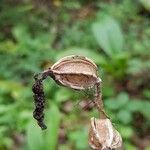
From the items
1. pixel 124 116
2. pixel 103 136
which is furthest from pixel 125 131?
pixel 103 136

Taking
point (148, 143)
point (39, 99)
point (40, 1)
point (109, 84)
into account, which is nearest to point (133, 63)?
point (109, 84)

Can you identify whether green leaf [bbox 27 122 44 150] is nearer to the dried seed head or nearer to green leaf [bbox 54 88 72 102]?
green leaf [bbox 54 88 72 102]

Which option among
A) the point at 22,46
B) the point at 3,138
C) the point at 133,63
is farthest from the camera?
the point at 22,46

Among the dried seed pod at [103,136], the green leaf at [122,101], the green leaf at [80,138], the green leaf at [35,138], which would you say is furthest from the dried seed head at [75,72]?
the green leaf at [122,101]

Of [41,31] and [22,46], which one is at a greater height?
[41,31]

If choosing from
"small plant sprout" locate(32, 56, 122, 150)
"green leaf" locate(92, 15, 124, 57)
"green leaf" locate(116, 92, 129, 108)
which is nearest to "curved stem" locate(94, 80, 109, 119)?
"small plant sprout" locate(32, 56, 122, 150)

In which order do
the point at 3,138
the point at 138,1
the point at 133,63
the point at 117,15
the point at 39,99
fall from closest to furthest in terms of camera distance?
the point at 39,99
the point at 3,138
the point at 133,63
the point at 117,15
the point at 138,1

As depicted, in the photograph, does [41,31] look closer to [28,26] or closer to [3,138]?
[28,26]
